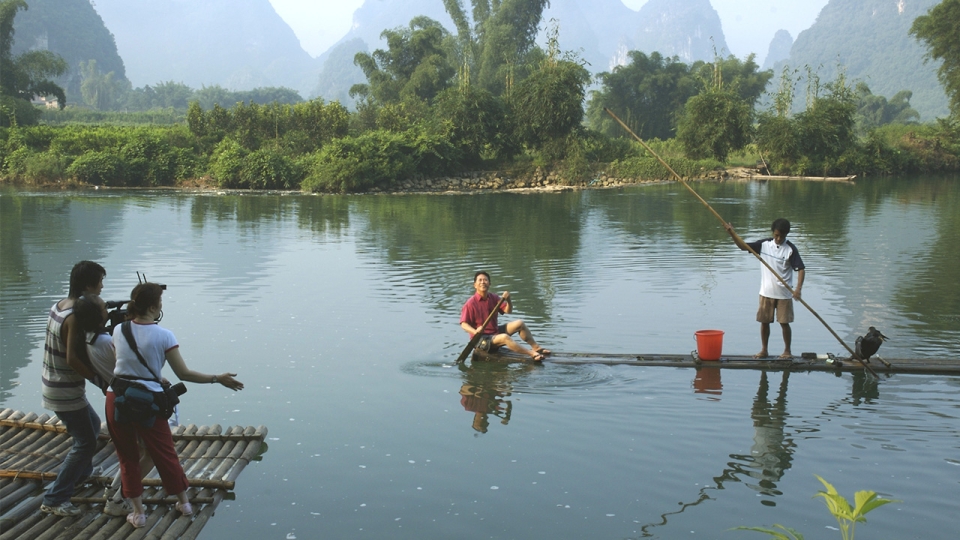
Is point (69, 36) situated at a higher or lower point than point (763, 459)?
higher

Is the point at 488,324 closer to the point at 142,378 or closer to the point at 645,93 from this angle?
the point at 142,378

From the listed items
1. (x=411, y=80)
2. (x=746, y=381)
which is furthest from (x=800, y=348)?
(x=411, y=80)

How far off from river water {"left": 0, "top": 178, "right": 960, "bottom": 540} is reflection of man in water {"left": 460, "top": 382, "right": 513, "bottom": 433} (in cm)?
4

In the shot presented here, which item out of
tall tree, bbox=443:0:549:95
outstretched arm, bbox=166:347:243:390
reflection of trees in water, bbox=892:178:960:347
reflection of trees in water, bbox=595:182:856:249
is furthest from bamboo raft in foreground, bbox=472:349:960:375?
tall tree, bbox=443:0:549:95

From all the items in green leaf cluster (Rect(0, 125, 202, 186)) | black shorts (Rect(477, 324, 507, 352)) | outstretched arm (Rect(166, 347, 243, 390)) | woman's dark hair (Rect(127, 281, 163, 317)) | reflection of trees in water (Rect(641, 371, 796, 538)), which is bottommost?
reflection of trees in water (Rect(641, 371, 796, 538))

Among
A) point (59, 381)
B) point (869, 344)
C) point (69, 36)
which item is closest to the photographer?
point (59, 381)

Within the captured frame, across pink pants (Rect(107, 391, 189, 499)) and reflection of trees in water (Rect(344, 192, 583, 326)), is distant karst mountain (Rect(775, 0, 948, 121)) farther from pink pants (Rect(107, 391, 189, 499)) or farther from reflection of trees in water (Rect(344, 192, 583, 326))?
pink pants (Rect(107, 391, 189, 499))

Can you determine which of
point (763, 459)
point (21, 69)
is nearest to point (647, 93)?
point (21, 69)

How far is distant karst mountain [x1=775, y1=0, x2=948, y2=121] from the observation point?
480ft

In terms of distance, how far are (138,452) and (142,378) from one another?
0.50 metres

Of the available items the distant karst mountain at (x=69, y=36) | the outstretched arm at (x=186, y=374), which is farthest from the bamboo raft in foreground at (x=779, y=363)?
the distant karst mountain at (x=69, y=36)

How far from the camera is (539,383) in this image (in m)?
7.95

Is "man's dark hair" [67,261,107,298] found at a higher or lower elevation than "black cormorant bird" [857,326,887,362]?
higher

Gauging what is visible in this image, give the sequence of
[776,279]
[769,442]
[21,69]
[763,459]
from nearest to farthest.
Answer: [763,459]
[769,442]
[776,279]
[21,69]
